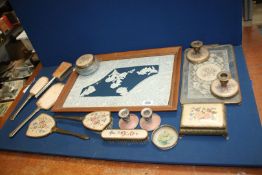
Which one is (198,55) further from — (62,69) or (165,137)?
(62,69)

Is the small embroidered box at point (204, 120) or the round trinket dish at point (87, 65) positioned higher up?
the round trinket dish at point (87, 65)

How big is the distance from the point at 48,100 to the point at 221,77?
86 centimetres

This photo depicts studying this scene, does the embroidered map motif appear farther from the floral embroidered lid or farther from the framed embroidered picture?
the floral embroidered lid

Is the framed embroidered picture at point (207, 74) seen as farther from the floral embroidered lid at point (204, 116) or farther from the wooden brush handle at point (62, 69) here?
the wooden brush handle at point (62, 69)

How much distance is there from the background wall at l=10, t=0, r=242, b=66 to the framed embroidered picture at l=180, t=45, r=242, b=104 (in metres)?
0.08

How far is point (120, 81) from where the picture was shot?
48.5 inches

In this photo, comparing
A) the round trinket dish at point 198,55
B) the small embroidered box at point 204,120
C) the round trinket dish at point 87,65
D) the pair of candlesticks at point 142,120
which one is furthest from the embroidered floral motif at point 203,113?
the round trinket dish at point 87,65

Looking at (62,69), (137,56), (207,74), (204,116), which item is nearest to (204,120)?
(204,116)

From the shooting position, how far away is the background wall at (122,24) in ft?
3.71

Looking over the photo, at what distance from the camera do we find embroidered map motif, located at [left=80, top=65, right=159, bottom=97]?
119 centimetres

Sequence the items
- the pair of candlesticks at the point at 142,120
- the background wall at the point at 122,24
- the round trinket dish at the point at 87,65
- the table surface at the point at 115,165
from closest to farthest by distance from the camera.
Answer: the table surface at the point at 115,165
the pair of candlesticks at the point at 142,120
the background wall at the point at 122,24
the round trinket dish at the point at 87,65

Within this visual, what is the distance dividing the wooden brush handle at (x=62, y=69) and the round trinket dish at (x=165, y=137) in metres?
0.70

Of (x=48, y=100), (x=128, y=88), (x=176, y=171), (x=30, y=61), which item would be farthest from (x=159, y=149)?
(x=30, y=61)

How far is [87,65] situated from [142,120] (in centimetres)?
45
